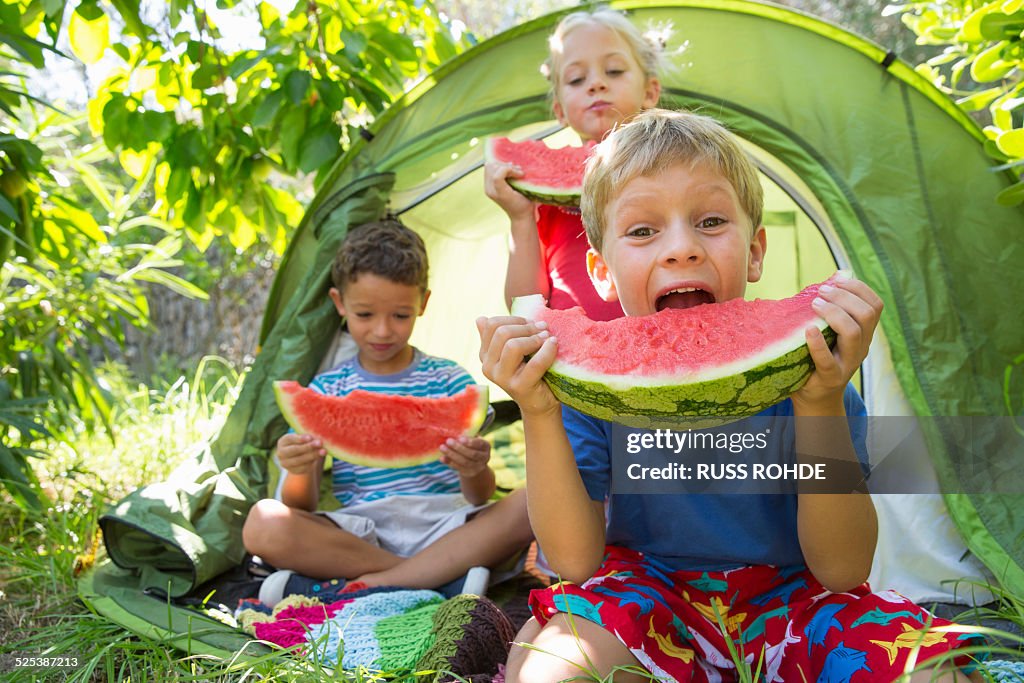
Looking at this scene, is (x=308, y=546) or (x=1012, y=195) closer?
(x=1012, y=195)

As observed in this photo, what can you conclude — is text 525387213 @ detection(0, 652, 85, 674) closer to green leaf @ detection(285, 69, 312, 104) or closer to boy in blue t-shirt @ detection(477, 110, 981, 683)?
boy in blue t-shirt @ detection(477, 110, 981, 683)

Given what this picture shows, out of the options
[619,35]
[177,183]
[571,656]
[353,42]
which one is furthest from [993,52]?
[177,183]

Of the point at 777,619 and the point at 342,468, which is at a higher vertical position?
the point at 342,468

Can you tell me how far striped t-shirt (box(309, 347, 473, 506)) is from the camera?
10.6ft

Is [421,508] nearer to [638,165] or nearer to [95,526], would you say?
[95,526]

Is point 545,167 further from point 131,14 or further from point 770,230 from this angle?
point 131,14

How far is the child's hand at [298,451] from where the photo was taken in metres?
2.87

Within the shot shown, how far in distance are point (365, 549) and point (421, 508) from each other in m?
0.30

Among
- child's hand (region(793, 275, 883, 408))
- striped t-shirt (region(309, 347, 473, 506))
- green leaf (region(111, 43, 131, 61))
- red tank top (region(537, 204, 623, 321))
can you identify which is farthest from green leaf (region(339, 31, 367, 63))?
child's hand (region(793, 275, 883, 408))

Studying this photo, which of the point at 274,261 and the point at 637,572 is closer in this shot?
the point at 637,572

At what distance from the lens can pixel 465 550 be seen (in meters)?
2.90

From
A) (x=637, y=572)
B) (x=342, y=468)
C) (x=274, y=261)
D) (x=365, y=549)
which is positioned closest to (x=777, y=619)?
(x=637, y=572)

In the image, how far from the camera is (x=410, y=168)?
149 inches

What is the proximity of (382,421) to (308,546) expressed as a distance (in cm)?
49
